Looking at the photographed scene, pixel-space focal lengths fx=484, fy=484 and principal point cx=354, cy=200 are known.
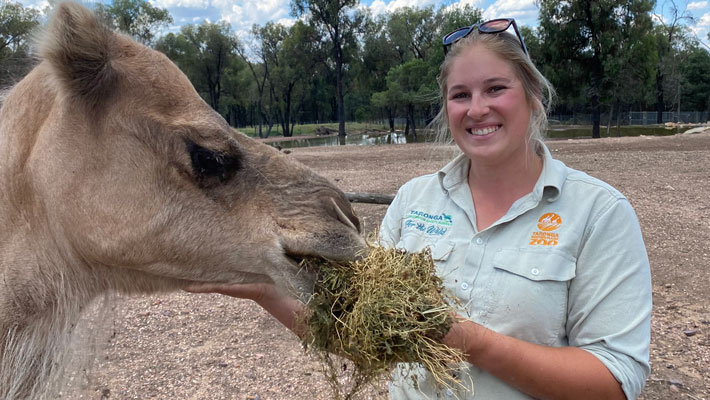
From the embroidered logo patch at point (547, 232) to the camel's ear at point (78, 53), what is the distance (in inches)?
79.5

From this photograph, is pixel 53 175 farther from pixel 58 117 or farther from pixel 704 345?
pixel 704 345

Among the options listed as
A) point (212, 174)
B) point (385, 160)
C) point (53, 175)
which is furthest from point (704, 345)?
point (385, 160)

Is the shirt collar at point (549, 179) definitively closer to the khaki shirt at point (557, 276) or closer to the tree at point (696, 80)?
the khaki shirt at point (557, 276)

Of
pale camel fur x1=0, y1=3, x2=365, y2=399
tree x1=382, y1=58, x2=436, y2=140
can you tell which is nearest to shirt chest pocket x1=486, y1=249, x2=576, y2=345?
pale camel fur x1=0, y1=3, x2=365, y2=399

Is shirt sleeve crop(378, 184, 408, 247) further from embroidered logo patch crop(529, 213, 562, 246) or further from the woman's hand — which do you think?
the woman's hand

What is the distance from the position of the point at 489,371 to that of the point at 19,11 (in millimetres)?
4844

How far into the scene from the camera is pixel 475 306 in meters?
2.14

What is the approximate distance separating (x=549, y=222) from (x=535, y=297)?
334mm

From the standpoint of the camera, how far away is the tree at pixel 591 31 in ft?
97.8

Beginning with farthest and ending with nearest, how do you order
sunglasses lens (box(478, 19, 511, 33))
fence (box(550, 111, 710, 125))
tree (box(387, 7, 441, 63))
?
fence (box(550, 111, 710, 125))
tree (box(387, 7, 441, 63))
sunglasses lens (box(478, 19, 511, 33))

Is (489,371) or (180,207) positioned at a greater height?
(180,207)

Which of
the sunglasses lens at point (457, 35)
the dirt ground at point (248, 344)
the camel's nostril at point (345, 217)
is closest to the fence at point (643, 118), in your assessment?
the dirt ground at point (248, 344)

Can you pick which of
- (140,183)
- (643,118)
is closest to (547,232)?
(140,183)

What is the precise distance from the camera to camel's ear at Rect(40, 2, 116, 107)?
2.12 metres
